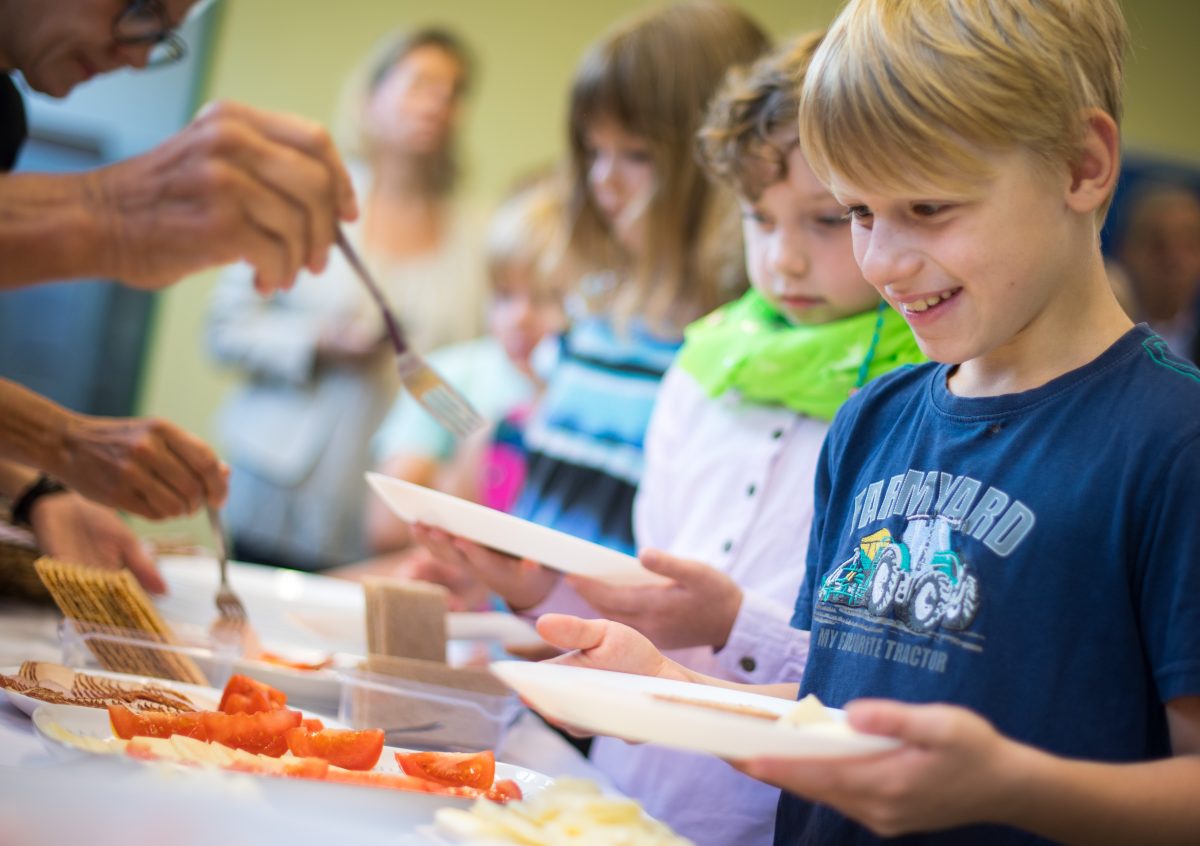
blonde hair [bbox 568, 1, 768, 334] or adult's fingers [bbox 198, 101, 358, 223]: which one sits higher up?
blonde hair [bbox 568, 1, 768, 334]

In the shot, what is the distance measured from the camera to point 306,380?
3.18 metres

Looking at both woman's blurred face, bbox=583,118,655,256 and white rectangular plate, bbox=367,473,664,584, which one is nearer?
white rectangular plate, bbox=367,473,664,584

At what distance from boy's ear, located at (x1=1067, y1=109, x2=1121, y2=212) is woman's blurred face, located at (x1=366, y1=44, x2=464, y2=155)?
8.91 feet

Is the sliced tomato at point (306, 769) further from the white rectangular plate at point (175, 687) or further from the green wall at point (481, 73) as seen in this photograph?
the green wall at point (481, 73)

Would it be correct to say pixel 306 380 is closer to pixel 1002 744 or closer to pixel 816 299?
pixel 816 299

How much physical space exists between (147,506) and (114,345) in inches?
107

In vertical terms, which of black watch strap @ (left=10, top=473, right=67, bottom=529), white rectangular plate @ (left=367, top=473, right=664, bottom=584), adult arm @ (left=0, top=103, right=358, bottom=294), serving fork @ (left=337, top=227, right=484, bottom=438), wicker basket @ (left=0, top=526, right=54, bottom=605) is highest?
adult arm @ (left=0, top=103, right=358, bottom=294)

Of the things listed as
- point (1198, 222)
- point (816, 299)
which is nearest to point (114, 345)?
point (816, 299)

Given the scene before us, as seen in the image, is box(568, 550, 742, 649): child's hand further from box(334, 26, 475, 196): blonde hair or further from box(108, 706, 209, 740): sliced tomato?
box(334, 26, 475, 196): blonde hair

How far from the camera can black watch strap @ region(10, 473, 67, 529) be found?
1.44 m

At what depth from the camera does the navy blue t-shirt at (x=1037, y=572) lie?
2.47 feet

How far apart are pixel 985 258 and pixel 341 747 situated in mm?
597

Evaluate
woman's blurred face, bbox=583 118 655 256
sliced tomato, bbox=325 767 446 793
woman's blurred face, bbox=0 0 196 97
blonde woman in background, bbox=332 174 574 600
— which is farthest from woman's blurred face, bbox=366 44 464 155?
sliced tomato, bbox=325 767 446 793

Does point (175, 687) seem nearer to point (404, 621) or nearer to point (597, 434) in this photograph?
point (404, 621)
